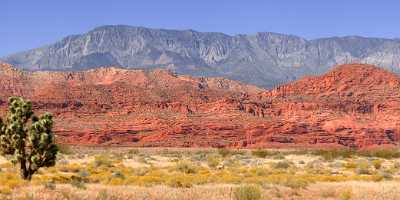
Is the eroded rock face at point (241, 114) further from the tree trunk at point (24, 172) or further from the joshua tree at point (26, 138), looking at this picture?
the tree trunk at point (24, 172)

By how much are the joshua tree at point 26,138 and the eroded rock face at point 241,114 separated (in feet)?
212

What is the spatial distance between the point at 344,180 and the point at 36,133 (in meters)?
14.3

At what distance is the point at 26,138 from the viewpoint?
93.9 feet

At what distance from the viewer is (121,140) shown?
9744 centimetres

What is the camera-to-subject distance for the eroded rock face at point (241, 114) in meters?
97.7

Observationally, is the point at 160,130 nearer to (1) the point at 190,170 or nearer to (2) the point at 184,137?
(2) the point at 184,137

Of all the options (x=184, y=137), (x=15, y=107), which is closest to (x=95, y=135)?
(x=184, y=137)

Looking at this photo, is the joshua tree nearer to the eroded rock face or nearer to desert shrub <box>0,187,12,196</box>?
desert shrub <box>0,187,12,196</box>

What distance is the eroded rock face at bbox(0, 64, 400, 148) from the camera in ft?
320

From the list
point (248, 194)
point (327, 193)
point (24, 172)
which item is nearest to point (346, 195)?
point (327, 193)

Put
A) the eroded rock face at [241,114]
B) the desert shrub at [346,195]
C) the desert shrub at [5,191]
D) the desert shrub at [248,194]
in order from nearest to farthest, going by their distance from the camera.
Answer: the desert shrub at [248,194]
the desert shrub at [5,191]
the desert shrub at [346,195]
the eroded rock face at [241,114]

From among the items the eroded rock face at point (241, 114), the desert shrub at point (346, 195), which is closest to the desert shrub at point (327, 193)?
the desert shrub at point (346, 195)

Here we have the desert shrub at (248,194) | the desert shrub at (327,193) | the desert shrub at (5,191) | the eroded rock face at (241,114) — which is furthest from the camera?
the eroded rock face at (241,114)

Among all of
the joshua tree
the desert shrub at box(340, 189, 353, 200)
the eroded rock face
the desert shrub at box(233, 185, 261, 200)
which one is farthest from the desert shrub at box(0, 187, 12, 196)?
the eroded rock face
